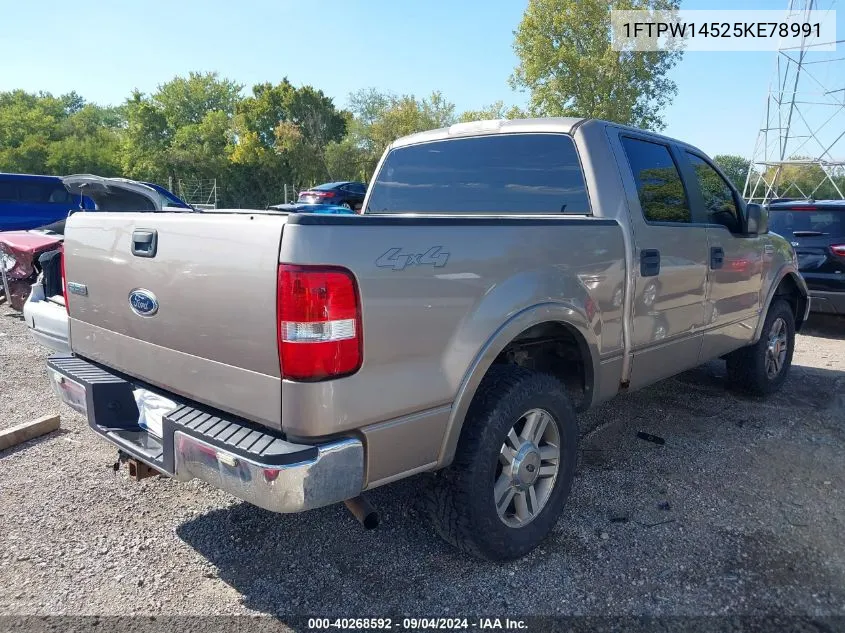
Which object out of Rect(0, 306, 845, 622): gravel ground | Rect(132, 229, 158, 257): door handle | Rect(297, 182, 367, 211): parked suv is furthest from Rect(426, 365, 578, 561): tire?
Rect(297, 182, 367, 211): parked suv

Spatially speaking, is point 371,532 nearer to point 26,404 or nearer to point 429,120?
point 26,404

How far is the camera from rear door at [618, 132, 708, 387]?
131 inches

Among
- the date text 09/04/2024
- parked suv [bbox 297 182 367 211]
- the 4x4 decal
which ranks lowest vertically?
the date text 09/04/2024

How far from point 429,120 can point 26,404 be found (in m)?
42.7

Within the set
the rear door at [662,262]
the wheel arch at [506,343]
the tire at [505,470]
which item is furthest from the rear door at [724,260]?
the tire at [505,470]

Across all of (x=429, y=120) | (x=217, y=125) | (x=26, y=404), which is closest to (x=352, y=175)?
(x=429, y=120)

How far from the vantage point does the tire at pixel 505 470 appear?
2.49 meters

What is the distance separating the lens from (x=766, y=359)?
5035 mm

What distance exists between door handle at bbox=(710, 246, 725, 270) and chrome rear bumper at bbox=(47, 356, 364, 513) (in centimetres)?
292

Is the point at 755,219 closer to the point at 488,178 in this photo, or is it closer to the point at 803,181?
the point at 488,178

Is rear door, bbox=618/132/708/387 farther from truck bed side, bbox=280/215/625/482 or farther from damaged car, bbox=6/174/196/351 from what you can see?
damaged car, bbox=6/174/196/351

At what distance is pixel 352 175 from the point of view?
41844mm

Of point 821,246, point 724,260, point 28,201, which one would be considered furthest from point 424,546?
point 28,201

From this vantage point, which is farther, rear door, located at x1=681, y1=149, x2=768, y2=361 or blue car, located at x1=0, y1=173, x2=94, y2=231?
blue car, located at x1=0, y1=173, x2=94, y2=231
